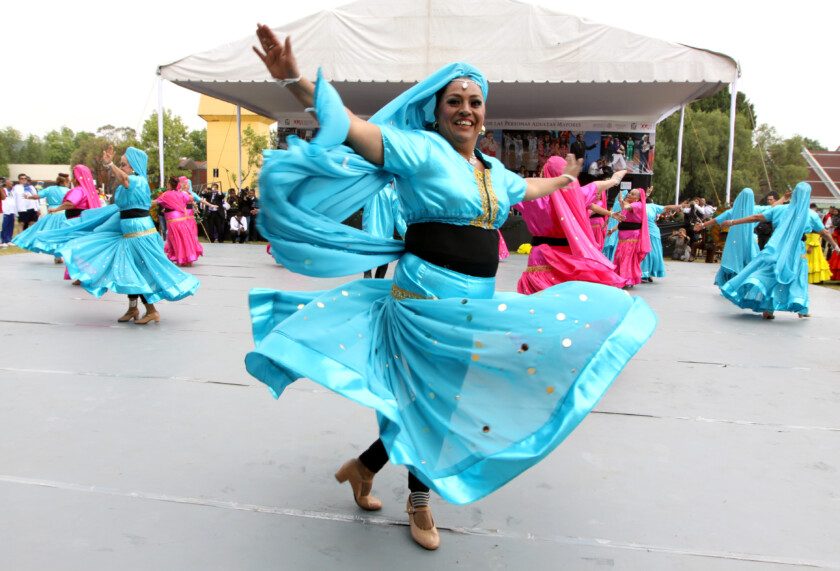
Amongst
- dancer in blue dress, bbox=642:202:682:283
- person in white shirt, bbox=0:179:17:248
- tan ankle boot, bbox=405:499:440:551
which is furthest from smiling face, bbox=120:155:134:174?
person in white shirt, bbox=0:179:17:248

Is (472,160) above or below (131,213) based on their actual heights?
above

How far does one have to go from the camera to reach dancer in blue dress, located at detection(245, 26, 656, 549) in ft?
7.63

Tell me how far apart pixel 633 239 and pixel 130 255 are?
26.2 ft

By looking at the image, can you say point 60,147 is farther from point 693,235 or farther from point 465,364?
point 465,364

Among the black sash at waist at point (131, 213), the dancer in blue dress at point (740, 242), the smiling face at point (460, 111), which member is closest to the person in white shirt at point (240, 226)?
the black sash at waist at point (131, 213)

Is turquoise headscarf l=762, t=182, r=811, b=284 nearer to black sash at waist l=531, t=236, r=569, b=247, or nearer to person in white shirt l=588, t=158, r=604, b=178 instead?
black sash at waist l=531, t=236, r=569, b=247

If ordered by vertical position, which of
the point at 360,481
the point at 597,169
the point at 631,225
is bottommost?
the point at 360,481

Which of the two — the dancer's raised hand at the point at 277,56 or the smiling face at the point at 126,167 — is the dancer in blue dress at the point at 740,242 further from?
the dancer's raised hand at the point at 277,56

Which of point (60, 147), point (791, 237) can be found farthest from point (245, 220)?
point (60, 147)

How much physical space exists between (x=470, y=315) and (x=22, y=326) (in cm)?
567

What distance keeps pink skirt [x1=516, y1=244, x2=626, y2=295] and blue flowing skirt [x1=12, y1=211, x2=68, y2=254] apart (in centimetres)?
659

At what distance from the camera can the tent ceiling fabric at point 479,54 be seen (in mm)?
15070

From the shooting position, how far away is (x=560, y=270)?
5.11m

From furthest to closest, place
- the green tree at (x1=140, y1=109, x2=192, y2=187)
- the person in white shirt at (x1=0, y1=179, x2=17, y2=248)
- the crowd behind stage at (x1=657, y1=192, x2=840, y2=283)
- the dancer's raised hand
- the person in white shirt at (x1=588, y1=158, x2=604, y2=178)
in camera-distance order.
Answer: the green tree at (x1=140, y1=109, x2=192, y2=187), the person in white shirt at (x1=588, y1=158, x2=604, y2=178), the crowd behind stage at (x1=657, y1=192, x2=840, y2=283), the person in white shirt at (x1=0, y1=179, x2=17, y2=248), the dancer's raised hand
